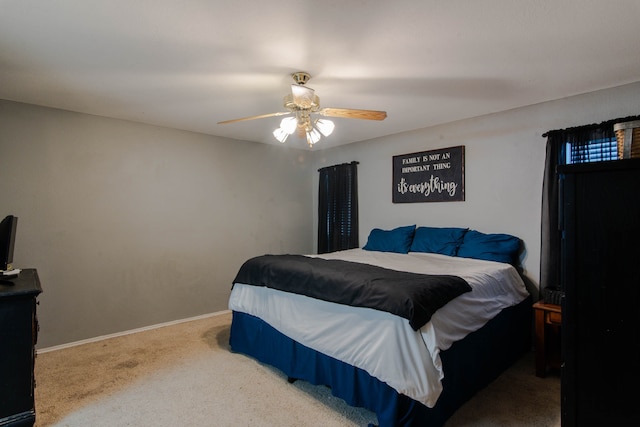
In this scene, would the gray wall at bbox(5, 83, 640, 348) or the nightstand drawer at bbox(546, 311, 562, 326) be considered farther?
the gray wall at bbox(5, 83, 640, 348)

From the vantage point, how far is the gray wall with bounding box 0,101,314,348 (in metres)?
2.94

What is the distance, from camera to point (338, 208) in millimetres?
4699

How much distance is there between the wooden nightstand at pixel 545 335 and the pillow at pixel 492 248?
55 cm

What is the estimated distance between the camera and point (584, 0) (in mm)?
1504

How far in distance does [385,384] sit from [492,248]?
1864mm

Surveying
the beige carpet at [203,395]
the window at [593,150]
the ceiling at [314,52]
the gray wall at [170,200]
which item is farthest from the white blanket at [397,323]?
the ceiling at [314,52]

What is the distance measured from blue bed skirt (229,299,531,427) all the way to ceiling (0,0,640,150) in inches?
71.2

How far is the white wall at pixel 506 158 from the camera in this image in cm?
270

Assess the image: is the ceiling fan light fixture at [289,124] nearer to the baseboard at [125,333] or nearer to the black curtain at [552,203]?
the black curtain at [552,203]

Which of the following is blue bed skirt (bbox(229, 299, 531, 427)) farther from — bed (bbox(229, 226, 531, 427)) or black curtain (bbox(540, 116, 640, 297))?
black curtain (bbox(540, 116, 640, 297))

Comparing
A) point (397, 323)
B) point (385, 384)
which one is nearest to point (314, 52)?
point (397, 323)

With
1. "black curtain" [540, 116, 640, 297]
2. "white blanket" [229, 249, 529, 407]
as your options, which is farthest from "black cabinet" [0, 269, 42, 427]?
"black curtain" [540, 116, 640, 297]

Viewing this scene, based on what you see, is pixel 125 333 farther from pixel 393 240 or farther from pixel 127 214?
pixel 393 240

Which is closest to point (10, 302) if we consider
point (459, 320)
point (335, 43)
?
point (335, 43)
